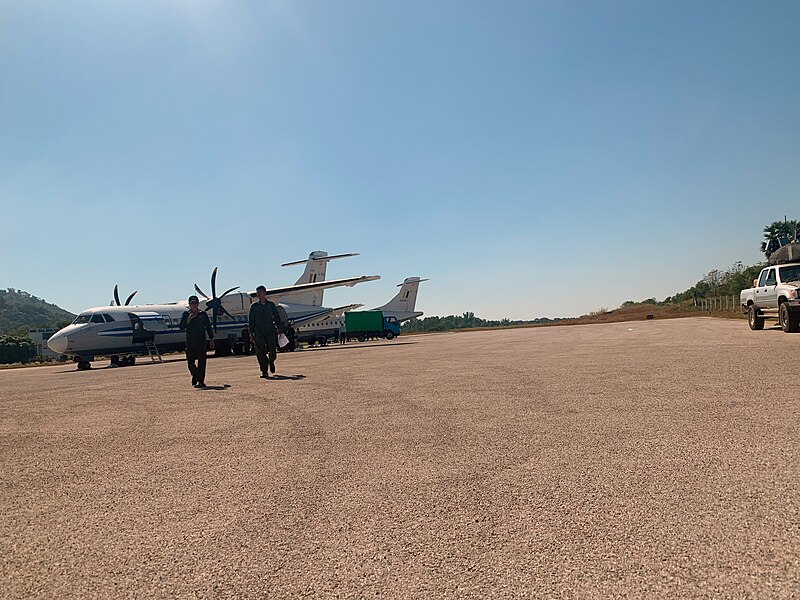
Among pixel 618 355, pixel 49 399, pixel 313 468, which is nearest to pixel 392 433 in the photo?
pixel 313 468

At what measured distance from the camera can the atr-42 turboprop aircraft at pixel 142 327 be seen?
23656 mm

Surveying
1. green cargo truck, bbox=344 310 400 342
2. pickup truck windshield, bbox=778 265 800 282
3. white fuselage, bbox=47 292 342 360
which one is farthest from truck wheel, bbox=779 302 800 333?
green cargo truck, bbox=344 310 400 342

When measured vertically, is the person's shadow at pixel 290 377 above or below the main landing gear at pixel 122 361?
below

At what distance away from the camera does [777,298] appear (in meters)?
18.4

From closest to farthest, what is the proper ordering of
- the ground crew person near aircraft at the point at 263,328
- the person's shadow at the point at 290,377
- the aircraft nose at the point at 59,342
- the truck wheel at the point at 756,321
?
the person's shadow at the point at 290,377, the ground crew person near aircraft at the point at 263,328, the truck wheel at the point at 756,321, the aircraft nose at the point at 59,342

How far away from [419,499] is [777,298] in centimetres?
1928

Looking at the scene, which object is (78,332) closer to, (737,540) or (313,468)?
(313,468)

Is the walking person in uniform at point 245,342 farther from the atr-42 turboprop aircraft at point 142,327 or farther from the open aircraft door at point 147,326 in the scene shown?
the open aircraft door at point 147,326

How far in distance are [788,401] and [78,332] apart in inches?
970

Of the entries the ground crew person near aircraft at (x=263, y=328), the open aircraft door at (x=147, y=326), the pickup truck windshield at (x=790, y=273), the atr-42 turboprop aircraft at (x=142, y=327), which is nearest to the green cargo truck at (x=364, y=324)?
the atr-42 turboprop aircraft at (x=142, y=327)

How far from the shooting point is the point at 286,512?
325cm

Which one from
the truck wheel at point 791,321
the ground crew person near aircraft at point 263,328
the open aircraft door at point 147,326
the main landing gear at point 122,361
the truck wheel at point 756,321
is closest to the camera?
the ground crew person near aircraft at point 263,328

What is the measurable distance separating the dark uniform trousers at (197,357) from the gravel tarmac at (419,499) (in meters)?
3.24

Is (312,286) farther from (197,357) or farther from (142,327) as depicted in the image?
(197,357)
